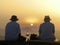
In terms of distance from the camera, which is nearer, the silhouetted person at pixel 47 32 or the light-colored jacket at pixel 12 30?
the silhouetted person at pixel 47 32

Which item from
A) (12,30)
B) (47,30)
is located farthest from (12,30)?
(47,30)

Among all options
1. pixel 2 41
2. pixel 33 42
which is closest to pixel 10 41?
pixel 2 41

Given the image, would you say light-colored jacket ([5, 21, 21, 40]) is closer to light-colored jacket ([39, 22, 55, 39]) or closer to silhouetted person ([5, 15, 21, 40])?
silhouetted person ([5, 15, 21, 40])

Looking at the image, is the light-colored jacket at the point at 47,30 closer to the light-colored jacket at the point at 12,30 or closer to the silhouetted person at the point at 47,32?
the silhouetted person at the point at 47,32

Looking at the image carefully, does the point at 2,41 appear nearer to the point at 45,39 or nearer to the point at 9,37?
the point at 9,37

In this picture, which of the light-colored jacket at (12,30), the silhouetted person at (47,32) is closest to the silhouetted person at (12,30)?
the light-colored jacket at (12,30)

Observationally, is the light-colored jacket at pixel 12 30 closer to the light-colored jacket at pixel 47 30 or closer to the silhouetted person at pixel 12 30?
the silhouetted person at pixel 12 30

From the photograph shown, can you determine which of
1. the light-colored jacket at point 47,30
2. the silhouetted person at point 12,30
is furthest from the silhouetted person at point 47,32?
the silhouetted person at point 12,30

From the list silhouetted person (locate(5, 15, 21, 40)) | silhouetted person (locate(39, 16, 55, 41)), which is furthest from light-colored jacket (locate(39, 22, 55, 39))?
silhouetted person (locate(5, 15, 21, 40))

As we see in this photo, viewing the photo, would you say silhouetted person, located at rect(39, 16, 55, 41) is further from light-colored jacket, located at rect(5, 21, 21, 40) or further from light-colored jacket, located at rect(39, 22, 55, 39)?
light-colored jacket, located at rect(5, 21, 21, 40)

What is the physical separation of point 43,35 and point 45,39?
171 millimetres

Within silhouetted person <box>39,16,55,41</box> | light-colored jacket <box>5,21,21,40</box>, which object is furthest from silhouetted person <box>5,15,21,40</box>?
silhouetted person <box>39,16,55,41</box>

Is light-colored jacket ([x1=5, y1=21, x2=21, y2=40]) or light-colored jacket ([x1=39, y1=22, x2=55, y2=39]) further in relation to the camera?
light-colored jacket ([x1=5, y1=21, x2=21, y2=40])

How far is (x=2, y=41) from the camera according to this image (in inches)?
457
